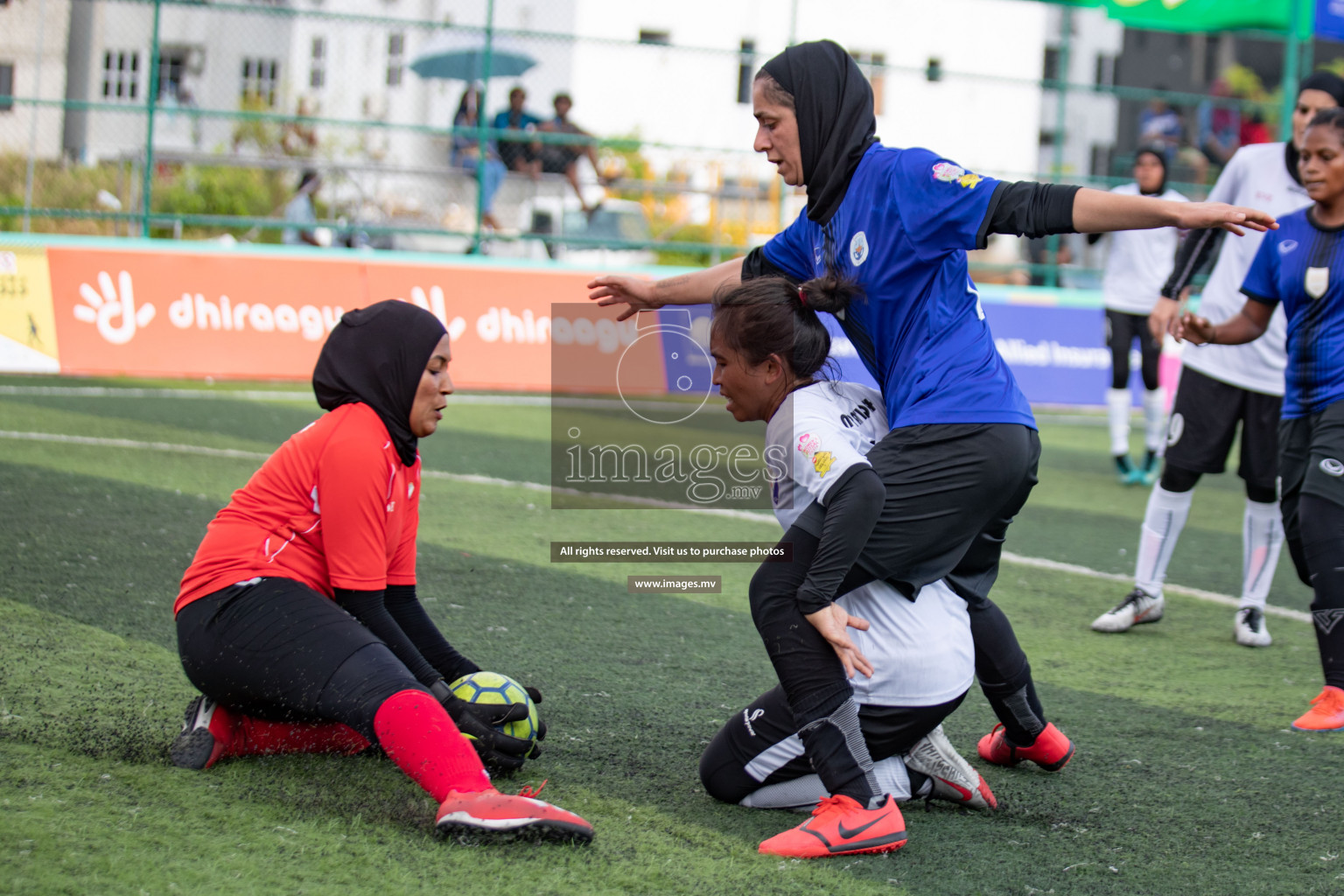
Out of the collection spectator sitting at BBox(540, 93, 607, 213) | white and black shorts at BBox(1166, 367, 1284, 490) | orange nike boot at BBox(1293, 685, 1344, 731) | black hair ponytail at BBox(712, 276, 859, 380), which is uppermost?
spectator sitting at BBox(540, 93, 607, 213)

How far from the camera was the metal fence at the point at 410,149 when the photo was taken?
40.5 feet

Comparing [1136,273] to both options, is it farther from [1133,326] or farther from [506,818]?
[506,818]

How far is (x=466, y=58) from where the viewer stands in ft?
46.0

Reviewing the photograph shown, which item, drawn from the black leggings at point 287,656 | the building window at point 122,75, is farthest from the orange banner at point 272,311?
the black leggings at point 287,656

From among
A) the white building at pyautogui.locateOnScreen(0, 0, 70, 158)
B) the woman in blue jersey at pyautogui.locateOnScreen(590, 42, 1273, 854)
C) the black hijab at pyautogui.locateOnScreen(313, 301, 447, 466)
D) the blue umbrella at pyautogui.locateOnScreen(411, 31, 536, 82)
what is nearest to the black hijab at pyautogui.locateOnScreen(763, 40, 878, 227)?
the woman in blue jersey at pyautogui.locateOnScreen(590, 42, 1273, 854)

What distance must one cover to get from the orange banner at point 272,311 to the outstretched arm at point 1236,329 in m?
7.56

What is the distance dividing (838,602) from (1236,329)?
7.60ft

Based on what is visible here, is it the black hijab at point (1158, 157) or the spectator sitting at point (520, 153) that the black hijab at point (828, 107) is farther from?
the spectator sitting at point (520, 153)

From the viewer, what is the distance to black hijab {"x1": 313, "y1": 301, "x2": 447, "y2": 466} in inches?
123

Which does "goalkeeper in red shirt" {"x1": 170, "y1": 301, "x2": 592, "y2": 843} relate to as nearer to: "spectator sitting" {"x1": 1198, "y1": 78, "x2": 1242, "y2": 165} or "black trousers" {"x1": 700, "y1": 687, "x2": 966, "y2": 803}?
"black trousers" {"x1": 700, "y1": 687, "x2": 966, "y2": 803}

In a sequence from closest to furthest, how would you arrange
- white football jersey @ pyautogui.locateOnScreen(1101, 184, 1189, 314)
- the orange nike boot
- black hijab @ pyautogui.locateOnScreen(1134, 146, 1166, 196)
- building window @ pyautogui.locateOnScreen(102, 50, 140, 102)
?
1. the orange nike boot
2. black hijab @ pyautogui.locateOnScreen(1134, 146, 1166, 196)
3. white football jersey @ pyautogui.locateOnScreen(1101, 184, 1189, 314)
4. building window @ pyautogui.locateOnScreen(102, 50, 140, 102)

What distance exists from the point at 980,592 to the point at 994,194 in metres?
1.06

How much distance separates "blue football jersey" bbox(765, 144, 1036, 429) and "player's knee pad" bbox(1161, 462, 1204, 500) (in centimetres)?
263

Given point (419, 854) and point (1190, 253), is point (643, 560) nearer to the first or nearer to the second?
point (1190, 253)
